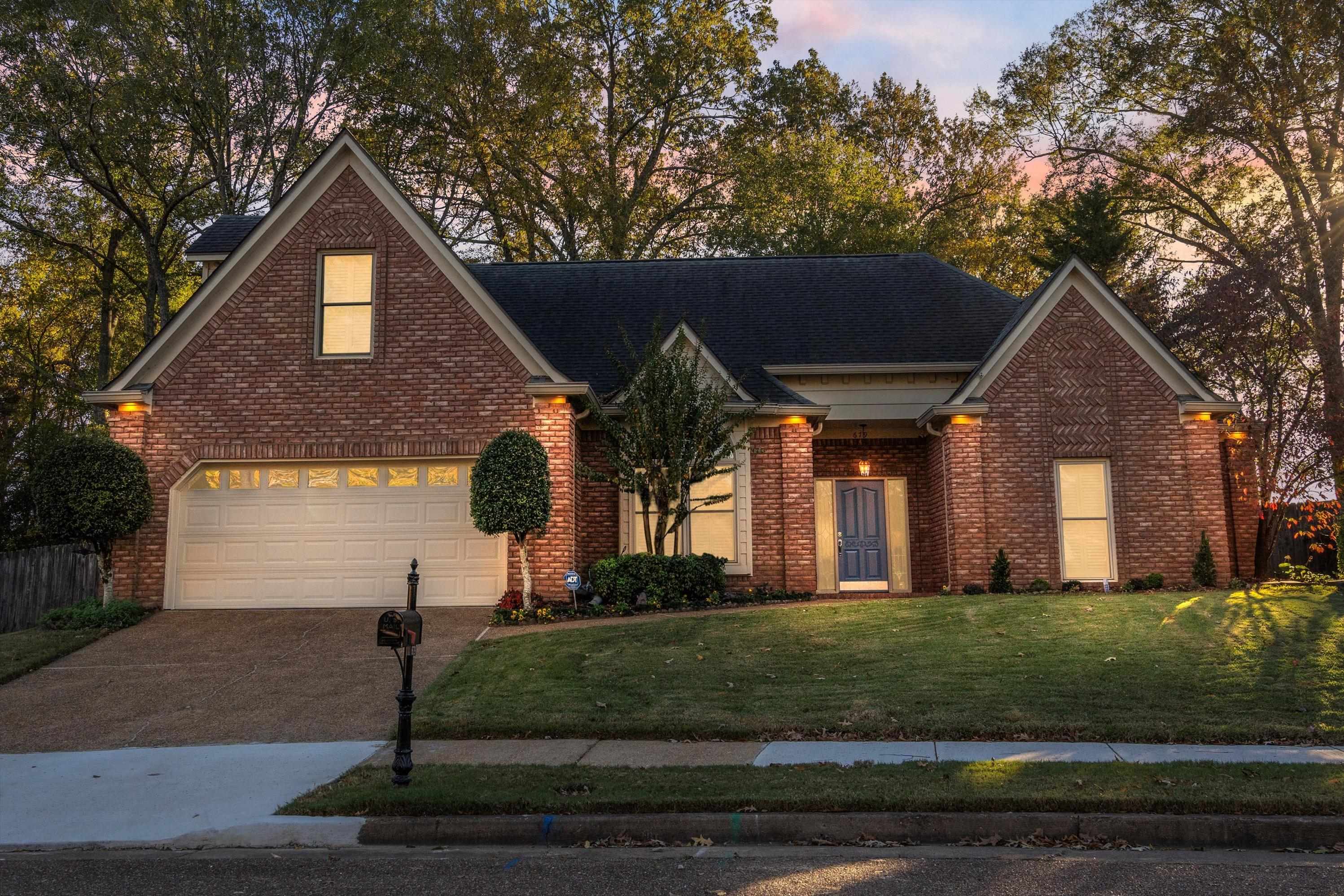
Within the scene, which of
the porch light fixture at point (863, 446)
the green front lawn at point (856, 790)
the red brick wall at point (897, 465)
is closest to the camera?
the green front lawn at point (856, 790)

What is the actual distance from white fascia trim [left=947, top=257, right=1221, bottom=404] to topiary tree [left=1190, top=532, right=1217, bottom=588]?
266 cm

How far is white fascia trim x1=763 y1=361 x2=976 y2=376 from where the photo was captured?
63.6 ft

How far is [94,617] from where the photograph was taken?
1481 cm

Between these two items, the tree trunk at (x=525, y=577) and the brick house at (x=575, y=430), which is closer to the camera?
the tree trunk at (x=525, y=577)

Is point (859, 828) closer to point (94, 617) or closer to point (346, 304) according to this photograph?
point (94, 617)

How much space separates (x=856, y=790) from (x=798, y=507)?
35.3ft

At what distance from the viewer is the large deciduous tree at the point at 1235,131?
77.4 ft

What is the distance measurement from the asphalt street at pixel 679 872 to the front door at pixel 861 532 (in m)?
13.5

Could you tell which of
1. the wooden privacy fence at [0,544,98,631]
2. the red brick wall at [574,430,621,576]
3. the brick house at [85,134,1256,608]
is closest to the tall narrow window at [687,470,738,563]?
the brick house at [85,134,1256,608]

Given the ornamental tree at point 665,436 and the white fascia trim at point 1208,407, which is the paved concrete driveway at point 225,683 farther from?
the white fascia trim at point 1208,407

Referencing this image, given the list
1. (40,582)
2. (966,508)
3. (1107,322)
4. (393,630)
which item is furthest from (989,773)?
(40,582)

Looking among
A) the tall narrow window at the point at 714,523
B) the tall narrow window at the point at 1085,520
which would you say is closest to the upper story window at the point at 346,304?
the tall narrow window at the point at 714,523

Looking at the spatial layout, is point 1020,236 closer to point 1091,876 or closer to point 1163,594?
point 1163,594

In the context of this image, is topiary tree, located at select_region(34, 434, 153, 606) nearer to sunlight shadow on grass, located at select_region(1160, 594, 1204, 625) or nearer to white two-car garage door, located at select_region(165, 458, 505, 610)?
white two-car garage door, located at select_region(165, 458, 505, 610)
